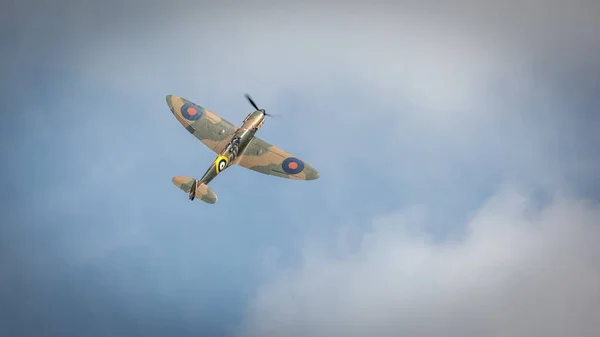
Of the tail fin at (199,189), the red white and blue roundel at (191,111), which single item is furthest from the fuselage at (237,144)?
the red white and blue roundel at (191,111)

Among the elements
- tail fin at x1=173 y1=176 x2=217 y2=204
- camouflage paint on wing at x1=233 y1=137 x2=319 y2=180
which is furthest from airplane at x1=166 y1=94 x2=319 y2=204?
tail fin at x1=173 y1=176 x2=217 y2=204

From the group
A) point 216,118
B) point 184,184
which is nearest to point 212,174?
point 184,184

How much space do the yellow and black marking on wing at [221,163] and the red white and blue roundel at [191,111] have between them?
4.33m

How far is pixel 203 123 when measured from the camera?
47625 millimetres

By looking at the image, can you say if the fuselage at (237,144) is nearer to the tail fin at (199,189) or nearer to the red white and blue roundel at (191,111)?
the tail fin at (199,189)

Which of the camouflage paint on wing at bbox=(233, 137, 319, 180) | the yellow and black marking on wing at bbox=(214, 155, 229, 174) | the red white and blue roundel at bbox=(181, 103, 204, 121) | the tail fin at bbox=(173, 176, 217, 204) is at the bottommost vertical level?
the tail fin at bbox=(173, 176, 217, 204)

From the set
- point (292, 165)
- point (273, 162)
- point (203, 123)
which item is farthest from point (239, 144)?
point (292, 165)

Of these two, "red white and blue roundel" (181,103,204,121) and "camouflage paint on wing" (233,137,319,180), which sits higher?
"red white and blue roundel" (181,103,204,121)

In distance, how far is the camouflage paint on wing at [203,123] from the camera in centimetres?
4700

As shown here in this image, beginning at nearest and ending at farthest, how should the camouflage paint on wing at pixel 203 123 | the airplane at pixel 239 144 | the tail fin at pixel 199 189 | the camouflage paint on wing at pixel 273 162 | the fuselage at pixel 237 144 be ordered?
the tail fin at pixel 199 189 → the fuselage at pixel 237 144 → the airplane at pixel 239 144 → the camouflage paint on wing at pixel 273 162 → the camouflage paint on wing at pixel 203 123

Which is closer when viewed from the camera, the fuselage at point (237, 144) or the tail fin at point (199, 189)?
the tail fin at point (199, 189)

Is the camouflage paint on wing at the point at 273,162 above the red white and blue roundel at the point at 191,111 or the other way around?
the other way around

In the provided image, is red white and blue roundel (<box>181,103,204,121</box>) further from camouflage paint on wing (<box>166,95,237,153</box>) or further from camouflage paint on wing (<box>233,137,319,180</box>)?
camouflage paint on wing (<box>233,137,319,180</box>)

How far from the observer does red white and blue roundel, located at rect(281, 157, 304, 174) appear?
46.0 meters
